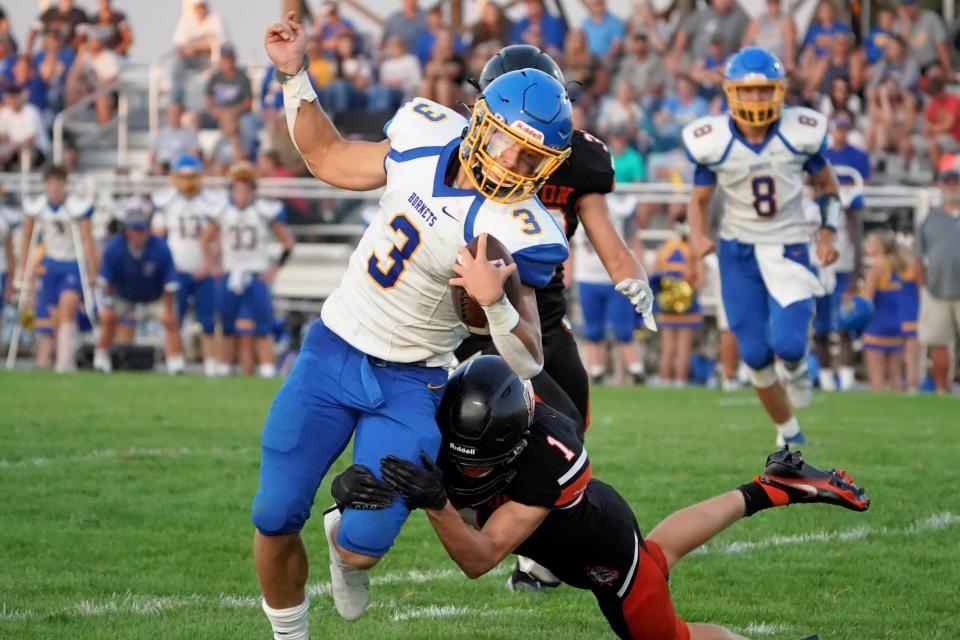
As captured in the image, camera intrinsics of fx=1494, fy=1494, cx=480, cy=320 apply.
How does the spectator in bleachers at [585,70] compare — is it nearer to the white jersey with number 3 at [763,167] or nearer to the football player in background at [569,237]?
the white jersey with number 3 at [763,167]

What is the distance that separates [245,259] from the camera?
13.3 m

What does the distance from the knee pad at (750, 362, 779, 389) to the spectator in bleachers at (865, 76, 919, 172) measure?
19.4 feet

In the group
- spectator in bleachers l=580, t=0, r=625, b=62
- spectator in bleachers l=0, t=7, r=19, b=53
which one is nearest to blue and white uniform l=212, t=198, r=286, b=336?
spectator in bleachers l=580, t=0, r=625, b=62

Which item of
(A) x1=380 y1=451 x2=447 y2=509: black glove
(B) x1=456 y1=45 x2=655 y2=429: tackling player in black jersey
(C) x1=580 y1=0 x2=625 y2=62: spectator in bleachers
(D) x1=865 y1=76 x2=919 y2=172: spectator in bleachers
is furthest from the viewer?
(C) x1=580 y1=0 x2=625 y2=62: spectator in bleachers

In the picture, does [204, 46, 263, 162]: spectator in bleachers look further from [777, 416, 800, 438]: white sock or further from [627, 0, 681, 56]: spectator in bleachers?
[777, 416, 800, 438]: white sock

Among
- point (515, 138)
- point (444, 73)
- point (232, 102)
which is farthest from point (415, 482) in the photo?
point (232, 102)

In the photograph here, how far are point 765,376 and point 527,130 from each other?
432 cm

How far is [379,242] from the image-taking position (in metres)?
4.05

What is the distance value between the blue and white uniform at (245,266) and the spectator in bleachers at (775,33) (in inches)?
187

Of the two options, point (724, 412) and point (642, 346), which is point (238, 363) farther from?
point (724, 412)

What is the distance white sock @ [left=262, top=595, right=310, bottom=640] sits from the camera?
13.2ft

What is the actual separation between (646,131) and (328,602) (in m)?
9.91

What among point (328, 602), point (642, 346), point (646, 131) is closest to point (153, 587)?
point (328, 602)

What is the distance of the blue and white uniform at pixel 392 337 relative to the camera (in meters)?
3.82
